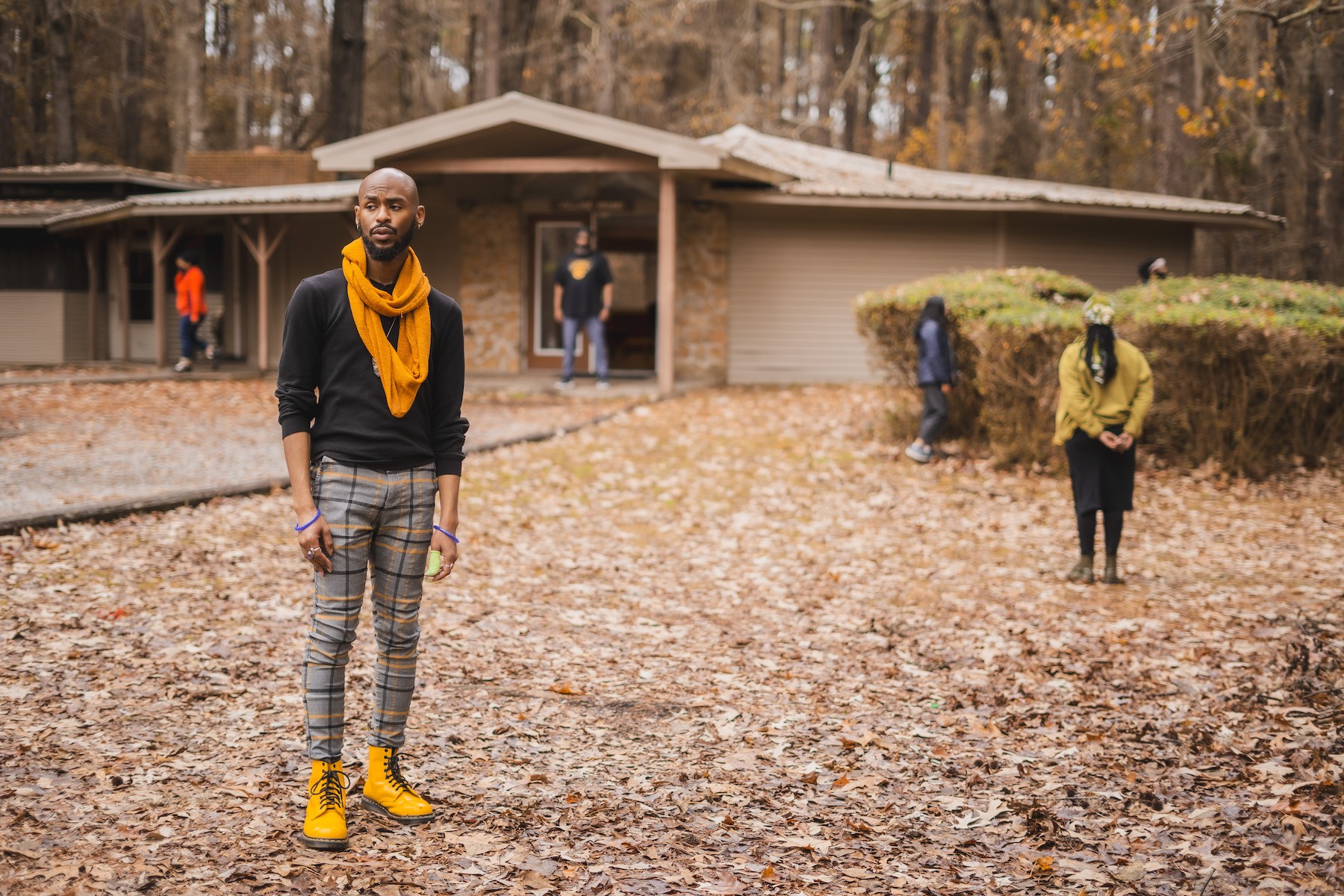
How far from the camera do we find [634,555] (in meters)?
8.80

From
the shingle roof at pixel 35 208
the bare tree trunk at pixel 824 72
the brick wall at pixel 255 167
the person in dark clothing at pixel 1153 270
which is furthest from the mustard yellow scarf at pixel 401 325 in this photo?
the bare tree trunk at pixel 824 72

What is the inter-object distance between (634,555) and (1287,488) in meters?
6.43

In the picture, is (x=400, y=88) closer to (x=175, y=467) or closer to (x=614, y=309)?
(x=614, y=309)

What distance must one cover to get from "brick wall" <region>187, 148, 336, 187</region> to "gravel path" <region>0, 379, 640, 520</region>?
790 centimetres

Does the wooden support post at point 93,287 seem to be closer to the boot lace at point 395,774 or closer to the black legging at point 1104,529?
the black legging at point 1104,529

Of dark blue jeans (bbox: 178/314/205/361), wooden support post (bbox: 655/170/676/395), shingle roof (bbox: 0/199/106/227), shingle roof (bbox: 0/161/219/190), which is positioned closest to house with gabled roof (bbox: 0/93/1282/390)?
dark blue jeans (bbox: 178/314/205/361)

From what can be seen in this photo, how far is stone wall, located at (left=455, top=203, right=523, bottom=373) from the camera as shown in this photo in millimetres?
19703

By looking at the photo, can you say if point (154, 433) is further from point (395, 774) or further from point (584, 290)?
point (395, 774)

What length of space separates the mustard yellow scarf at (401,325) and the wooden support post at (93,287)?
21.4 meters

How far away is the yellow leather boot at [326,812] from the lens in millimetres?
3754

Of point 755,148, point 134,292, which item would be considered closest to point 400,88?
point 134,292

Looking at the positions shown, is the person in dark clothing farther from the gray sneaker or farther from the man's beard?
the man's beard

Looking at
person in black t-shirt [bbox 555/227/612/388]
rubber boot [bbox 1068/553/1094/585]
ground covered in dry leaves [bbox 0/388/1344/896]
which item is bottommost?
ground covered in dry leaves [bbox 0/388/1344/896]

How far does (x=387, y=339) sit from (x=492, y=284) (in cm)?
1645
